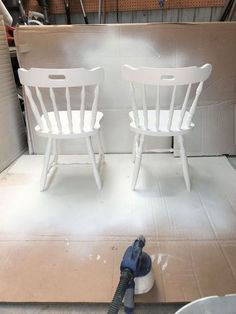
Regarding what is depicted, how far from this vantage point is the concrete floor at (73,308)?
106 centimetres

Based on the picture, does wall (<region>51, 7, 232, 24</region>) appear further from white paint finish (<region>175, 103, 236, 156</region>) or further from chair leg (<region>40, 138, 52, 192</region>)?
chair leg (<region>40, 138, 52, 192</region>)

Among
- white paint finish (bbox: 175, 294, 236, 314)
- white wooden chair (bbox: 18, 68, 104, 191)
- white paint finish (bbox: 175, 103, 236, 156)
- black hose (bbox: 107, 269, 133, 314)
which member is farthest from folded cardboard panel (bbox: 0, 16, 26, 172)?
white paint finish (bbox: 175, 294, 236, 314)

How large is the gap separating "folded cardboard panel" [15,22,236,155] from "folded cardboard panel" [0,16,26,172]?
0.16 metres

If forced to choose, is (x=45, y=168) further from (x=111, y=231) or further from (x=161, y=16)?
(x=161, y=16)

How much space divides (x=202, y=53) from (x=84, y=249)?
5.43 ft

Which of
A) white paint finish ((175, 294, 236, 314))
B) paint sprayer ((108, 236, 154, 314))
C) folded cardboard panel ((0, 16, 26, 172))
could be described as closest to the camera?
white paint finish ((175, 294, 236, 314))

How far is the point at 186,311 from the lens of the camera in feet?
2.59

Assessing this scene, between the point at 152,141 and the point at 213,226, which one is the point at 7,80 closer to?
the point at 152,141

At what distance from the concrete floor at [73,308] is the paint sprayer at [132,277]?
0.22ft

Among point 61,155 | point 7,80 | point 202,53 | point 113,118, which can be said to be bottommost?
point 61,155

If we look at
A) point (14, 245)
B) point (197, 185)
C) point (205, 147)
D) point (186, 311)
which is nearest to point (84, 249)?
point (14, 245)

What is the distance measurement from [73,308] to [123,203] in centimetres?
74

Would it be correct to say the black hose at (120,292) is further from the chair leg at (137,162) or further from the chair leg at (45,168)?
the chair leg at (45,168)

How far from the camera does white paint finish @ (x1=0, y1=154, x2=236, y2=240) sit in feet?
4.82
